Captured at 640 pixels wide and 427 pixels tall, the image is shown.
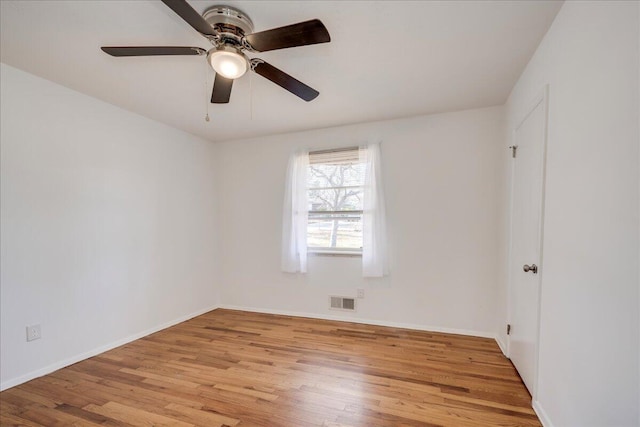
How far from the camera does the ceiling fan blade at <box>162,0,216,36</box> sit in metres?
1.24

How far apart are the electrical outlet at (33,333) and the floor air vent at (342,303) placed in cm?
276

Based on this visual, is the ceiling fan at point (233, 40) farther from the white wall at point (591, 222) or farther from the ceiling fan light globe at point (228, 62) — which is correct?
the white wall at point (591, 222)

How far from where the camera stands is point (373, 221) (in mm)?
3414

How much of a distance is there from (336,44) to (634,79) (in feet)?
4.92

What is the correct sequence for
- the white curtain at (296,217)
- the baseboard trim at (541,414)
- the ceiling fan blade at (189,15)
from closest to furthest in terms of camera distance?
1. the ceiling fan blade at (189,15)
2. the baseboard trim at (541,414)
3. the white curtain at (296,217)

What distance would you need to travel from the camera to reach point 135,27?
1779mm

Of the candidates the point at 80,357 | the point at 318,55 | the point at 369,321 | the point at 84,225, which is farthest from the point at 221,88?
the point at 369,321

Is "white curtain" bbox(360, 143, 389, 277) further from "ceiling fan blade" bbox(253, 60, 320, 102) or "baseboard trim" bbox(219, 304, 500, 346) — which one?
"ceiling fan blade" bbox(253, 60, 320, 102)

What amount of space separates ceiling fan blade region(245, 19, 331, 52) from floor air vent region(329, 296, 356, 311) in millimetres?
2894

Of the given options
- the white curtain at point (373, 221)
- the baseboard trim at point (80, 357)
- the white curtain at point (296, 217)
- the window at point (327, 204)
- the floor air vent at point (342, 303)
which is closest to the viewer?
the baseboard trim at point (80, 357)

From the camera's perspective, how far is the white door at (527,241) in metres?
1.91

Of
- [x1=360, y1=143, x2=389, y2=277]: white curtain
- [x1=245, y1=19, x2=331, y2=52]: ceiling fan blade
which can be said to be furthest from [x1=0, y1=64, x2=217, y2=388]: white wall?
[x1=360, y1=143, x2=389, y2=277]: white curtain

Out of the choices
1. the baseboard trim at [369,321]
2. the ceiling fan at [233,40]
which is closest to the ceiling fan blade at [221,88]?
the ceiling fan at [233,40]

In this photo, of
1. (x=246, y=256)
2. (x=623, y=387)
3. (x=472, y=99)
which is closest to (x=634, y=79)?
(x=623, y=387)
